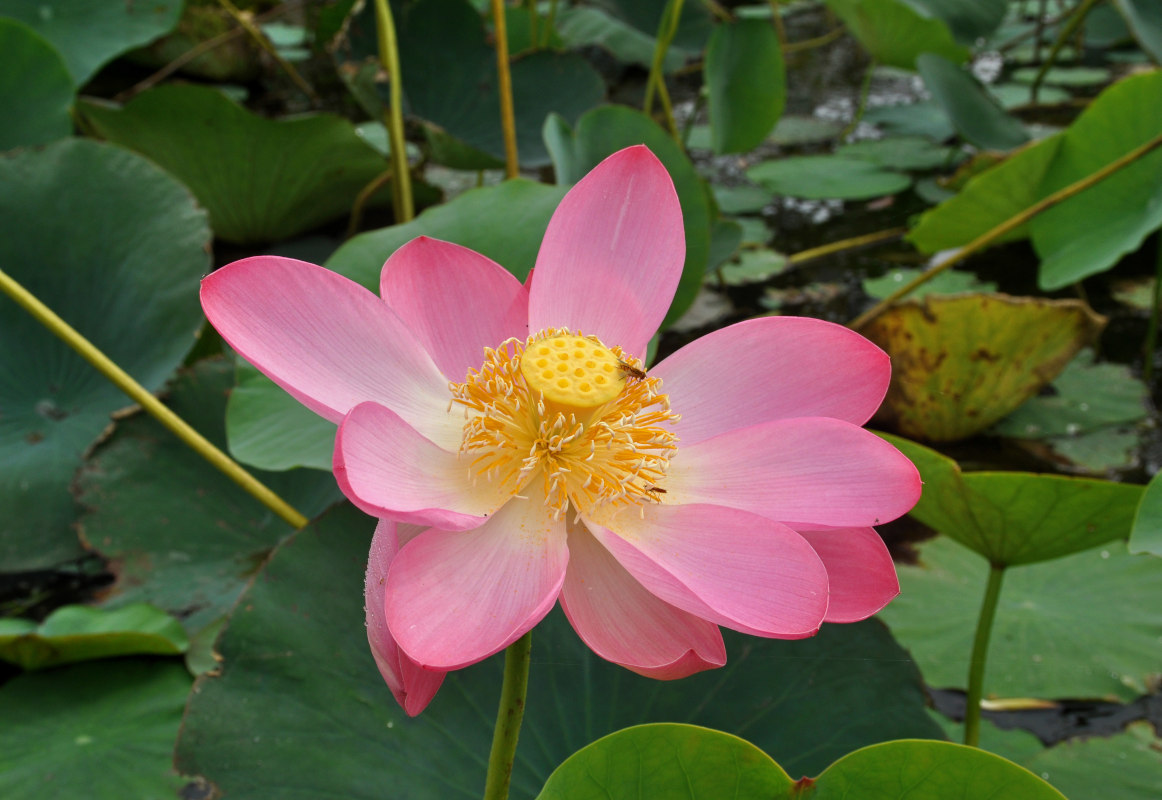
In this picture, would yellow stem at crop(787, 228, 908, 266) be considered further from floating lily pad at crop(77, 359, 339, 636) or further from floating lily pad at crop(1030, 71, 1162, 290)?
floating lily pad at crop(77, 359, 339, 636)

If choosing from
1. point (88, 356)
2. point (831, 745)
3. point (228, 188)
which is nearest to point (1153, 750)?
point (831, 745)

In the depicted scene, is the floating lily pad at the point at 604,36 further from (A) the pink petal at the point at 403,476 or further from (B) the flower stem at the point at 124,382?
(A) the pink petal at the point at 403,476

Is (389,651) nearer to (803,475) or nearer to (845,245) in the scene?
(803,475)

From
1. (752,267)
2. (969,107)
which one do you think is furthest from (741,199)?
(969,107)

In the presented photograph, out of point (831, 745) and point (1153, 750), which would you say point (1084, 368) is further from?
point (831, 745)

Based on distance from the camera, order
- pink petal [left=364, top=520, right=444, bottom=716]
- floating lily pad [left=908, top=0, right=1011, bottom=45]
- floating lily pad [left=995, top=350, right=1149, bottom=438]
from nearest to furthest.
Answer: pink petal [left=364, top=520, right=444, bottom=716], floating lily pad [left=995, top=350, right=1149, bottom=438], floating lily pad [left=908, top=0, right=1011, bottom=45]

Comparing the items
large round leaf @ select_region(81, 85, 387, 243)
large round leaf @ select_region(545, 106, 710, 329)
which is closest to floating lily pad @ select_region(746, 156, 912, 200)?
large round leaf @ select_region(81, 85, 387, 243)
